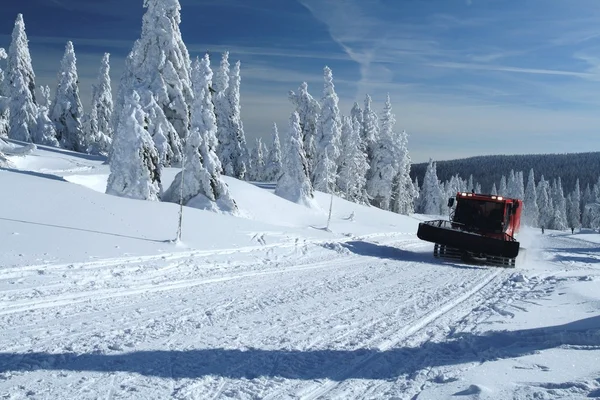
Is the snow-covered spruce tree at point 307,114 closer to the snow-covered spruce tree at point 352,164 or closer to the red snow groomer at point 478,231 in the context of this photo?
the snow-covered spruce tree at point 352,164

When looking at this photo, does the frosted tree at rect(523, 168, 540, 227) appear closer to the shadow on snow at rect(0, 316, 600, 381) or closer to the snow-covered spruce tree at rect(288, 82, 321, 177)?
the snow-covered spruce tree at rect(288, 82, 321, 177)

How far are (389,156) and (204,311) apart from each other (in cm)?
5076

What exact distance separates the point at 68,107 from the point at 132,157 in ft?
95.9

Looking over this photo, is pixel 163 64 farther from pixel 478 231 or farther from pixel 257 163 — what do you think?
pixel 257 163

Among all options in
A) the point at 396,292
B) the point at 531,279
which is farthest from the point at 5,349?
the point at 531,279

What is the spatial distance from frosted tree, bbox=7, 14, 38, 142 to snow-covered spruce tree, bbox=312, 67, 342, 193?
26193 mm

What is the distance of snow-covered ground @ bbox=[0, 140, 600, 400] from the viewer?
543cm

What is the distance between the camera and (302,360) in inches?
247

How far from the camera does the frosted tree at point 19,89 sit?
44125 millimetres

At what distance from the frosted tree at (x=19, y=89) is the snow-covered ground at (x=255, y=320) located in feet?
104

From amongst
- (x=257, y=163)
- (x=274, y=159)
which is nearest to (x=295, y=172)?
(x=274, y=159)

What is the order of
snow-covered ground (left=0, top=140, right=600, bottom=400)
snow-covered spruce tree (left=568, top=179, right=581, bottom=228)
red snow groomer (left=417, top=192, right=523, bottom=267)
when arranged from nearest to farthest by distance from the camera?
snow-covered ground (left=0, top=140, right=600, bottom=400) < red snow groomer (left=417, top=192, right=523, bottom=267) < snow-covered spruce tree (left=568, top=179, right=581, bottom=228)

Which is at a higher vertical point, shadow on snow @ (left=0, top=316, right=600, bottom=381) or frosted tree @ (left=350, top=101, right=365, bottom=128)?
frosted tree @ (left=350, top=101, right=365, bottom=128)

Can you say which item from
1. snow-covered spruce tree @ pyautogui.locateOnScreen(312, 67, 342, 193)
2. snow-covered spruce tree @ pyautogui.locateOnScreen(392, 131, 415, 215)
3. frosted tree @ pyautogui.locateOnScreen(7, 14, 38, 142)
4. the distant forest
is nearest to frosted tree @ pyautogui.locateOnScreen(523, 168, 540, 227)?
snow-covered spruce tree @ pyautogui.locateOnScreen(392, 131, 415, 215)
